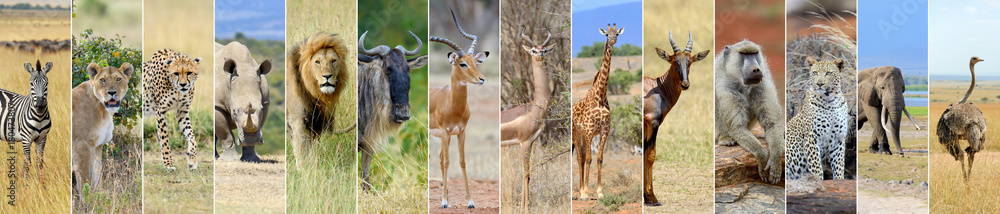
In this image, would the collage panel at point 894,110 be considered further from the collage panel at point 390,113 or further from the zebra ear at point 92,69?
the zebra ear at point 92,69

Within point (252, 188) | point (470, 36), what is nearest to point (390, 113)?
point (470, 36)

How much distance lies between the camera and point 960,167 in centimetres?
1083

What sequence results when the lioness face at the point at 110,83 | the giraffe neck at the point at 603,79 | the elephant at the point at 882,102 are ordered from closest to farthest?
the giraffe neck at the point at 603,79 < the lioness face at the point at 110,83 < the elephant at the point at 882,102

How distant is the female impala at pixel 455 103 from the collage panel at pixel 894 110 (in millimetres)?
4050

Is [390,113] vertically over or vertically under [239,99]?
under

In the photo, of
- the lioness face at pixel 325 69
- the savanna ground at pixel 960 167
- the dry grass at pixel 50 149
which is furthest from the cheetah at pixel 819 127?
the dry grass at pixel 50 149

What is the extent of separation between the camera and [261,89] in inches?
420

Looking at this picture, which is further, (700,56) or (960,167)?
(960,167)

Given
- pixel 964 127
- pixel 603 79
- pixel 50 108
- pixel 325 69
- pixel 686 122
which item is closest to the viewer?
pixel 603 79

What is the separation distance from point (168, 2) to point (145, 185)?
194cm

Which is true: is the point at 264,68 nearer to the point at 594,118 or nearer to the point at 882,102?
the point at 594,118

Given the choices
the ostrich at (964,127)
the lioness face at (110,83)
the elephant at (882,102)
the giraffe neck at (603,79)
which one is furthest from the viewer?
the ostrich at (964,127)

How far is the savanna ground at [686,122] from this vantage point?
35.1 ft

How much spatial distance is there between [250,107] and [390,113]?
1.47 meters
